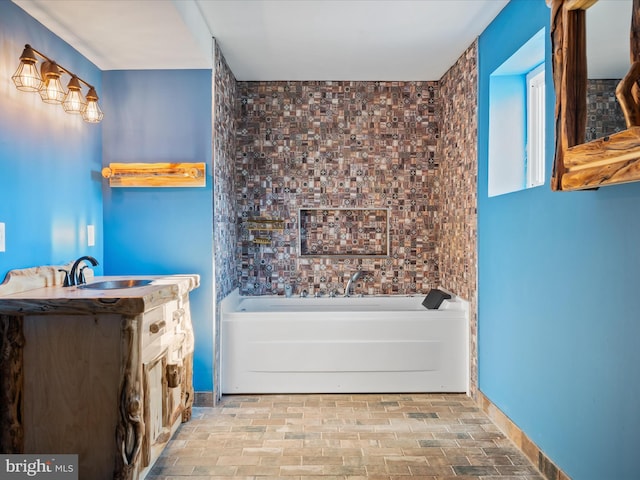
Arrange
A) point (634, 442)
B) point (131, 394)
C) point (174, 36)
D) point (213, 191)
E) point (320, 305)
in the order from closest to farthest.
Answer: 1. point (634, 442)
2. point (131, 394)
3. point (174, 36)
4. point (213, 191)
5. point (320, 305)

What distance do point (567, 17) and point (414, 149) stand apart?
8.52 feet

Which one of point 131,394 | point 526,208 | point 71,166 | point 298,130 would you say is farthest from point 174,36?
point 526,208

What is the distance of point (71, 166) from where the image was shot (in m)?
3.04

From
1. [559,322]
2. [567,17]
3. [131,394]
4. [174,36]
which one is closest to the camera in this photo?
[567,17]

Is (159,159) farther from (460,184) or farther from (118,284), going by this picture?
(460,184)

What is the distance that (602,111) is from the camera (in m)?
1.82

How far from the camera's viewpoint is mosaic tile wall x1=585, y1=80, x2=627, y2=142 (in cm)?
173

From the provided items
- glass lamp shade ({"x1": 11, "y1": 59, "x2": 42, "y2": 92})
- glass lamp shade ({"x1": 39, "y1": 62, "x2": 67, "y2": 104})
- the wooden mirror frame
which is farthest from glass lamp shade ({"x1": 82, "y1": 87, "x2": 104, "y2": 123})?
the wooden mirror frame

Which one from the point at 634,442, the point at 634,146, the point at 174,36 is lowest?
the point at 634,442

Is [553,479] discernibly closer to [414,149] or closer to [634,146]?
[634,146]

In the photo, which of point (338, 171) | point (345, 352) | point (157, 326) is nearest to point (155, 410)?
point (157, 326)

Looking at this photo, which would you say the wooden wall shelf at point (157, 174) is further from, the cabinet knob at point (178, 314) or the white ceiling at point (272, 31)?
the cabinet knob at point (178, 314)

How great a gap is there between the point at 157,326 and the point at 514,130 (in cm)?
248

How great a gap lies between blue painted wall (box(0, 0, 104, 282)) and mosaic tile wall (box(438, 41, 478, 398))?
2.63 m
